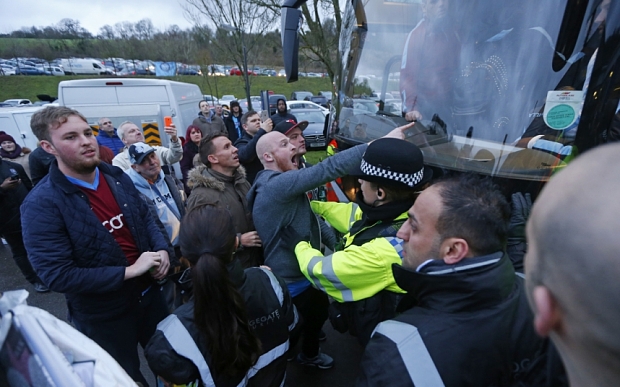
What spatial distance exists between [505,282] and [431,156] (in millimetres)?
1267

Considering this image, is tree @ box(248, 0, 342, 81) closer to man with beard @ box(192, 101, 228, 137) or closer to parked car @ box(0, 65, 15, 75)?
man with beard @ box(192, 101, 228, 137)

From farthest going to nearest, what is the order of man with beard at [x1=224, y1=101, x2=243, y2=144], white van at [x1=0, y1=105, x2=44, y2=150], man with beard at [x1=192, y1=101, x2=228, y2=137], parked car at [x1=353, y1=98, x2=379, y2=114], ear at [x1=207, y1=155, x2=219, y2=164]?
1. man with beard at [x1=224, y1=101, x2=243, y2=144]
2. white van at [x1=0, y1=105, x2=44, y2=150]
3. man with beard at [x1=192, y1=101, x2=228, y2=137]
4. parked car at [x1=353, y1=98, x2=379, y2=114]
5. ear at [x1=207, y1=155, x2=219, y2=164]

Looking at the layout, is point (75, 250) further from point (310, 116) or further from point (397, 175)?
point (310, 116)

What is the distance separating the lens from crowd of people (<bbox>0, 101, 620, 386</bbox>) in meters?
0.50

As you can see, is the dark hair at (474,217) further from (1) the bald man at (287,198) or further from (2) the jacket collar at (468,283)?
(1) the bald man at (287,198)

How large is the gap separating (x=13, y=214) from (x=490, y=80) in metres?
5.26

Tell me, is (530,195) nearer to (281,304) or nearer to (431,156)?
(431,156)

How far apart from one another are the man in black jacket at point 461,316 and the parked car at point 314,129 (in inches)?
397

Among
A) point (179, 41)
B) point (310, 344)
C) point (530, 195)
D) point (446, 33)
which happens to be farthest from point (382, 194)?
point (179, 41)

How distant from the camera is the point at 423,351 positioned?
98 centimetres

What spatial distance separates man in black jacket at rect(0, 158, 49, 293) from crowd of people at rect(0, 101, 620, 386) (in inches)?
103

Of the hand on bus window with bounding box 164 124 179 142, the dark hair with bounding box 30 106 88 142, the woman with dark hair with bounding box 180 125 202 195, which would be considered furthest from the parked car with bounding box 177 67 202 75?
the dark hair with bounding box 30 106 88 142

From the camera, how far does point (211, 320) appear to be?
4.19ft

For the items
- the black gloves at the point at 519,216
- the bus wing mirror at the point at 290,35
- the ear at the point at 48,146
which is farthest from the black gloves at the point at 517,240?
the ear at the point at 48,146
